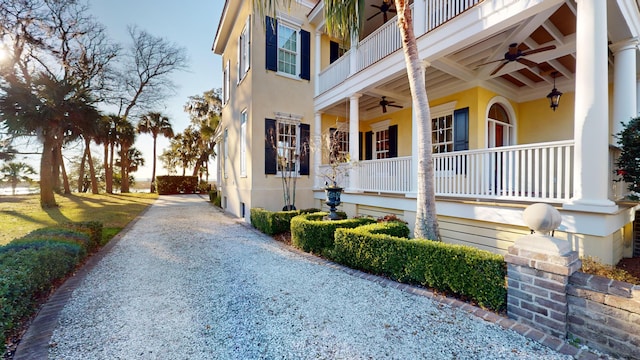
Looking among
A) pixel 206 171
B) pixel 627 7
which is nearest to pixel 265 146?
pixel 627 7

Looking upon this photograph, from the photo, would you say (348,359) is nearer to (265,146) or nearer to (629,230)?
(629,230)

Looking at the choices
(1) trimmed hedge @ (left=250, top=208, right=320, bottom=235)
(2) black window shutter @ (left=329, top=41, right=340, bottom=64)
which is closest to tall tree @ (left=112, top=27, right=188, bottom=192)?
(2) black window shutter @ (left=329, top=41, right=340, bottom=64)

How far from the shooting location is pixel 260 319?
2936 millimetres

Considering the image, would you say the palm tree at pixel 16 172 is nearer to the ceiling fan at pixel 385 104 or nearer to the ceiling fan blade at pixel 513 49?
the ceiling fan at pixel 385 104

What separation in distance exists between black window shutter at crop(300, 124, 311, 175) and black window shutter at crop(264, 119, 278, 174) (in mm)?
1006

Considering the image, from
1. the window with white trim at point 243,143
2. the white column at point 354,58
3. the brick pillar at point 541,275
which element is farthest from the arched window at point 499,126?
the window with white trim at point 243,143

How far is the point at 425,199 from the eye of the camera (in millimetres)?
4273

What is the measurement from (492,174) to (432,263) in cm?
258

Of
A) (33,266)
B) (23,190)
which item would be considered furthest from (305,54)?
(23,190)

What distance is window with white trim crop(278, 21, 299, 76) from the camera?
9.24 m

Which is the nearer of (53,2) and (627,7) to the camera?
(627,7)

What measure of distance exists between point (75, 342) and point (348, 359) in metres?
2.67

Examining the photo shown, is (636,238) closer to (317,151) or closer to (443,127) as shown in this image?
(443,127)

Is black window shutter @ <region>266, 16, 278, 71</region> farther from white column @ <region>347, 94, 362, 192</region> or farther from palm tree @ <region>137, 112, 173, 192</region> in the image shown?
palm tree @ <region>137, 112, 173, 192</region>
